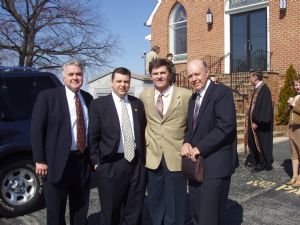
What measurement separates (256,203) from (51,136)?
10.9ft

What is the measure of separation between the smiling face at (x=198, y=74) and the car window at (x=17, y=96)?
2.86m

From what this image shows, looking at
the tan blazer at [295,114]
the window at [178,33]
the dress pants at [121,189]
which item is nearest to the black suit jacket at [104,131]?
the dress pants at [121,189]

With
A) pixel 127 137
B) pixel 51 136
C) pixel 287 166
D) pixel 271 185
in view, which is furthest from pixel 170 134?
pixel 287 166

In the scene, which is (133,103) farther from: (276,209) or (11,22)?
(11,22)

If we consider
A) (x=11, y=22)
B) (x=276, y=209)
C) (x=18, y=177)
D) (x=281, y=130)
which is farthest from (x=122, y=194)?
(x=11, y=22)

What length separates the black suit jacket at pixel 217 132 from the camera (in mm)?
3656

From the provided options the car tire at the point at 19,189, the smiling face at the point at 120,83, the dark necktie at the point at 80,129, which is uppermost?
the smiling face at the point at 120,83

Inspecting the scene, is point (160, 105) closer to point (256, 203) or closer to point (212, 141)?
point (212, 141)

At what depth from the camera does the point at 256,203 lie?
5.93 m

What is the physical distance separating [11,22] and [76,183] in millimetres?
17983

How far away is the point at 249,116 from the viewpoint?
26.6 ft

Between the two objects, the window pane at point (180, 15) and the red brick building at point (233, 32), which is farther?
the window pane at point (180, 15)

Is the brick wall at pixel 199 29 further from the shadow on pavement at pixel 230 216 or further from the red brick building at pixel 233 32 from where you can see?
the shadow on pavement at pixel 230 216

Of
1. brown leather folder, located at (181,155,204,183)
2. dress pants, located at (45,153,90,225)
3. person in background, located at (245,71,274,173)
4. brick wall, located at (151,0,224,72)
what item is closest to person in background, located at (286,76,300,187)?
person in background, located at (245,71,274,173)
